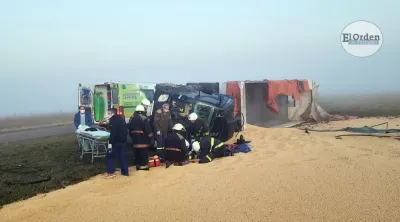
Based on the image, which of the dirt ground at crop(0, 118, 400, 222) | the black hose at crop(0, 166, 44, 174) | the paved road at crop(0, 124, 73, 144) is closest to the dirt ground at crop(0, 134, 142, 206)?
the black hose at crop(0, 166, 44, 174)

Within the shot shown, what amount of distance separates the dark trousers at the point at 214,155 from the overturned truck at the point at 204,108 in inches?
101

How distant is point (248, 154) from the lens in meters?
9.95

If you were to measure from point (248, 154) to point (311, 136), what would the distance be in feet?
10.8

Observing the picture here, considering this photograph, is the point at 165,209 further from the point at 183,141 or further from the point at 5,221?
the point at 183,141

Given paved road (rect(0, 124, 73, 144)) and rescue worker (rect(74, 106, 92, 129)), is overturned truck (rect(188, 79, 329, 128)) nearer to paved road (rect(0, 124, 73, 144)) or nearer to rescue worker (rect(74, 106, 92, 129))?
rescue worker (rect(74, 106, 92, 129))

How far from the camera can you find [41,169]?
10.2m

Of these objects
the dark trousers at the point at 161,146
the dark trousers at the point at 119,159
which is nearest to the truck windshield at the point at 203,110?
the dark trousers at the point at 161,146

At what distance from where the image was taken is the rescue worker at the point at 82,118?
13.5 metres

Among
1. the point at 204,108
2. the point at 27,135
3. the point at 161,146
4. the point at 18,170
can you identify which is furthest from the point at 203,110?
the point at 27,135

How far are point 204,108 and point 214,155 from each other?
3.13 meters

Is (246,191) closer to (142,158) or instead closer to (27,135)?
(142,158)

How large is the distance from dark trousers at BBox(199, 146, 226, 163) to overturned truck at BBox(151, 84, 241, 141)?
2567 millimetres

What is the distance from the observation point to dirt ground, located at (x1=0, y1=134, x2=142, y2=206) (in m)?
7.92

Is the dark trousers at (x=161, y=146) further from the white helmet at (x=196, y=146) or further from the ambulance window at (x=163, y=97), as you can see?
the ambulance window at (x=163, y=97)
